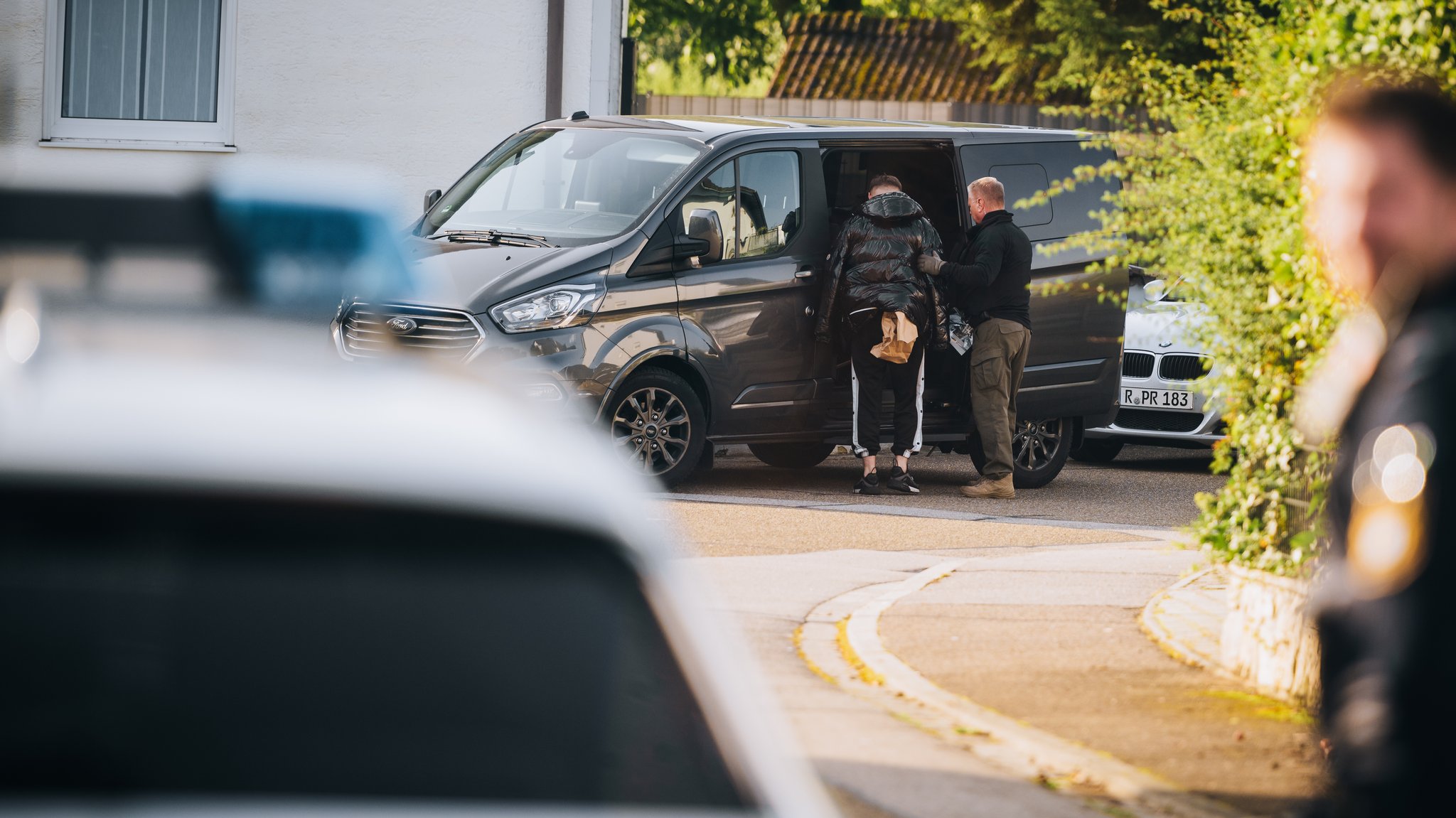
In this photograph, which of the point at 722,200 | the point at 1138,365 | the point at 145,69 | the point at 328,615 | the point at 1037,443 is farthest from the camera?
the point at 145,69

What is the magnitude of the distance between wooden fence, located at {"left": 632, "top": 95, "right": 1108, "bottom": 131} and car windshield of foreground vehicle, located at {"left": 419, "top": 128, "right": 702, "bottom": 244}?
9.10 metres

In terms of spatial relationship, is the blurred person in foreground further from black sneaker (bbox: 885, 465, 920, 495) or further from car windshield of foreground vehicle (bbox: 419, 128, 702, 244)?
black sneaker (bbox: 885, 465, 920, 495)

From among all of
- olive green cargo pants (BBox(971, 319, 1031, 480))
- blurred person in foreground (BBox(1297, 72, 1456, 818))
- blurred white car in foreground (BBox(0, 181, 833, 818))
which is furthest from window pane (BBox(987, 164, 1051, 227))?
blurred white car in foreground (BBox(0, 181, 833, 818))

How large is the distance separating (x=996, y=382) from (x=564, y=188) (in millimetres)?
3245

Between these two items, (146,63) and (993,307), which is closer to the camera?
(993,307)

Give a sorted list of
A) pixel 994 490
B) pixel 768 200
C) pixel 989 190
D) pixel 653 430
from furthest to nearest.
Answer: pixel 994 490
pixel 989 190
pixel 768 200
pixel 653 430

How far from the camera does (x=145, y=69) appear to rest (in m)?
16.9

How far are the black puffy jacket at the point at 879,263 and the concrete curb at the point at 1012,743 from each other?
171 inches

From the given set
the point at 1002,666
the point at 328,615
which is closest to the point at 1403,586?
the point at 328,615

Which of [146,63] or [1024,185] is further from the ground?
[146,63]

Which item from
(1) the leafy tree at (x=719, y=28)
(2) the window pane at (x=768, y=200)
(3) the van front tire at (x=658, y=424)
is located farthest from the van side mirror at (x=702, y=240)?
(1) the leafy tree at (x=719, y=28)

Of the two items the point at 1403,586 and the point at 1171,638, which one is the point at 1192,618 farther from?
the point at 1403,586

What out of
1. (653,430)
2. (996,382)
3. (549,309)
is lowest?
(653,430)

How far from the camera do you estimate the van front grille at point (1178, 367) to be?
48.0 ft
